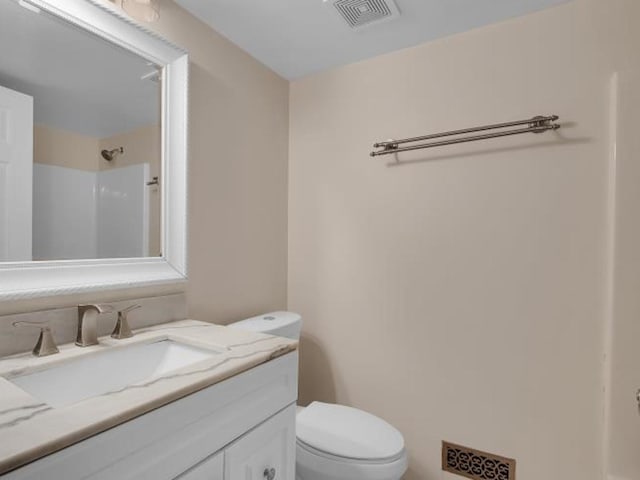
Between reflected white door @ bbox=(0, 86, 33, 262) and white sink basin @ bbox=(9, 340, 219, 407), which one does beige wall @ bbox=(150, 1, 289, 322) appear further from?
reflected white door @ bbox=(0, 86, 33, 262)

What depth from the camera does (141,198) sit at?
4.31 ft

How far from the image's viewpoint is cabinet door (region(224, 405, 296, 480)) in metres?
0.87

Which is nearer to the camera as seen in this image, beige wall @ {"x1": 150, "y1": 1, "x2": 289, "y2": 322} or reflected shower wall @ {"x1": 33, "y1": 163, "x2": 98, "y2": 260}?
reflected shower wall @ {"x1": 33, "y1": 163, "x2": 98, "y2": 260}

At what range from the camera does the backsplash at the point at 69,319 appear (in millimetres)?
949

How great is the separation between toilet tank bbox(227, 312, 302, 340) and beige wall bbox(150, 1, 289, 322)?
0.43 feet

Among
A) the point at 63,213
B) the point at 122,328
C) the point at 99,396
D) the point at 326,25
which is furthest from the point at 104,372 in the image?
the point at 326,25

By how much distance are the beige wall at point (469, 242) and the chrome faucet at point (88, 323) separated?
1.15 m

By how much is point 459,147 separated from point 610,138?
1.77ft

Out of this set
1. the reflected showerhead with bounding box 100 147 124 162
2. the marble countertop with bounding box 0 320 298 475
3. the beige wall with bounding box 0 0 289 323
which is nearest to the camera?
the marble countertop with bounding box 0 320 298 475

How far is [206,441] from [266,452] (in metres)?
0.25

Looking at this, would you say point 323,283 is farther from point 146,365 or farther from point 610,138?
point 610,138

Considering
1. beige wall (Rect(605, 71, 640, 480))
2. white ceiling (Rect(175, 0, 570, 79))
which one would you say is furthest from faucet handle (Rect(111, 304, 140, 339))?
beige wall (Rect(605, 71, 640, 480))

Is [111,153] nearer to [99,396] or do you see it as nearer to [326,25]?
[99,396]

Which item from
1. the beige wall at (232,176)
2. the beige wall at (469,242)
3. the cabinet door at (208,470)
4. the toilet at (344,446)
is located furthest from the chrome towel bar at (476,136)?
the cabinet door at (208,470)
